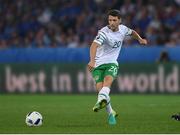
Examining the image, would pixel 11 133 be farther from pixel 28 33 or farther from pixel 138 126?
pixel 28 33

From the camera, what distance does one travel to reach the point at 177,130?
12.3 meters

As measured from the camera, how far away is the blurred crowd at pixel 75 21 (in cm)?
2694

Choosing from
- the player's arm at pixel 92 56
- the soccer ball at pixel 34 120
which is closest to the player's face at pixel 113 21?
the player's arm at pixel 92 56

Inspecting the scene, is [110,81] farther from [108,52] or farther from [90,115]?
[90,115]

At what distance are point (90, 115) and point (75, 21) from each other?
12289mm

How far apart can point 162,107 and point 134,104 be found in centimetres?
174

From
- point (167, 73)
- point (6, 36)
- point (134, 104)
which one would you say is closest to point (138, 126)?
point (134, 104)

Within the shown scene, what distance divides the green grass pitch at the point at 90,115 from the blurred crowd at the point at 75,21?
292 cm

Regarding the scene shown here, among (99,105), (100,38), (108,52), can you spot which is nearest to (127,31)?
(108,52)

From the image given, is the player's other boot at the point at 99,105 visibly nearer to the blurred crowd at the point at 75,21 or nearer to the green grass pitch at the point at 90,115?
the green grass pitch at the point at 90,115

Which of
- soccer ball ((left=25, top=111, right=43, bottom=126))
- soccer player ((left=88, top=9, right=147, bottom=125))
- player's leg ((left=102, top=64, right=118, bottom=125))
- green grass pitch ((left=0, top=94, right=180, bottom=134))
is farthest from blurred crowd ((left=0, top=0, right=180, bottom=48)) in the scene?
soccer ball ((left=25, top=111, right=43, bottom=126))

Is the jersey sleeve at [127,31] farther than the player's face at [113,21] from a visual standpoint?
Yes

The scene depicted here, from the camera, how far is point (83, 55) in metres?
26.5

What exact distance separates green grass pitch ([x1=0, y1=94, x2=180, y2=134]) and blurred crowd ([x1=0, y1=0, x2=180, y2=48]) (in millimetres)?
2917
